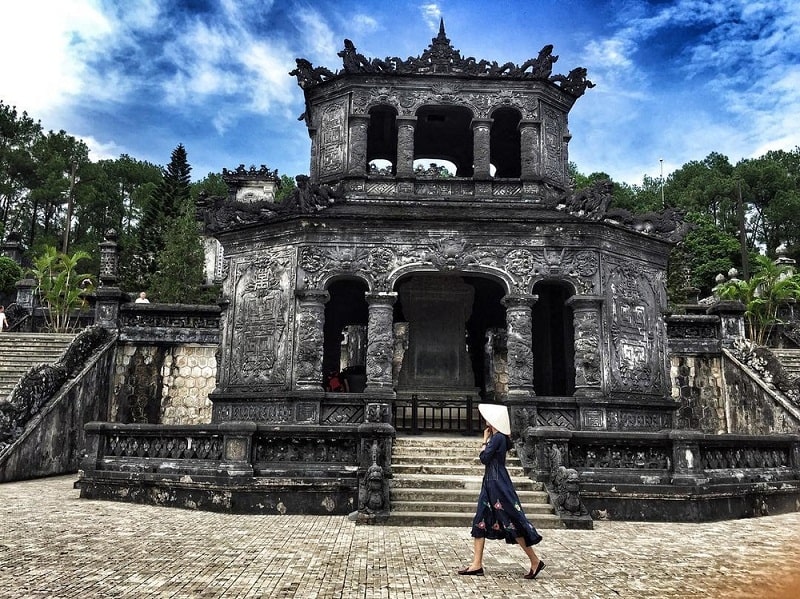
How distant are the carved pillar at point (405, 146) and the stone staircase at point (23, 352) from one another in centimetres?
1012

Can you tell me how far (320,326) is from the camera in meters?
13.7

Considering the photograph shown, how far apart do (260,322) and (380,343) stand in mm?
2789

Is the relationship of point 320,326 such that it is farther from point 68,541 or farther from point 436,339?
point 68,541

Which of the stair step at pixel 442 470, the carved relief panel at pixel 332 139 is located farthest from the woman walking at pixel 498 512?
the carved relief panel at pixel 332 139

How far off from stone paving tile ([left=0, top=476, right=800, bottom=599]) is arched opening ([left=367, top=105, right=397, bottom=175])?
412 inches

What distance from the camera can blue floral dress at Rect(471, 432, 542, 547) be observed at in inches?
239

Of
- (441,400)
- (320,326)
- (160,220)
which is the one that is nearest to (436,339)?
(441,400)

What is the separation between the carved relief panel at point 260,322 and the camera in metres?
13.7

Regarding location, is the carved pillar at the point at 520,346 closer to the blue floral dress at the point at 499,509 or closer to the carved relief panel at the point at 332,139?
the carved relief panel at the point at 332,139

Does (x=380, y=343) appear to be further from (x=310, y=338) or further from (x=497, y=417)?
(x=497, y=417)

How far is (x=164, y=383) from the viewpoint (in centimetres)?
1720

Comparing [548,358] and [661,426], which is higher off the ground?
[548,358]

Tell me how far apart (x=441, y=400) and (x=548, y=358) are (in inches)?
154

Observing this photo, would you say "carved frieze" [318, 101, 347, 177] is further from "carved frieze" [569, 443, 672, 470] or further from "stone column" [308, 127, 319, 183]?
"carved frieze" [569, 443, 672, 470]
